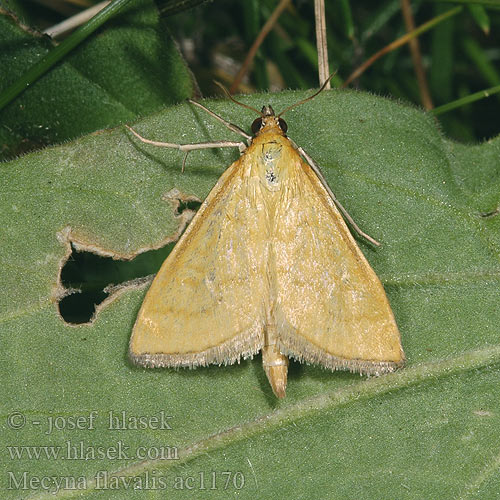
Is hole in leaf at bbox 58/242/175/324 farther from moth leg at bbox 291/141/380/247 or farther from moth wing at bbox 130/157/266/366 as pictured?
moth leg at bbox 291/141/380/247

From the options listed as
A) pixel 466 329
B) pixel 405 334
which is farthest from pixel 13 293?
pixel 466 329

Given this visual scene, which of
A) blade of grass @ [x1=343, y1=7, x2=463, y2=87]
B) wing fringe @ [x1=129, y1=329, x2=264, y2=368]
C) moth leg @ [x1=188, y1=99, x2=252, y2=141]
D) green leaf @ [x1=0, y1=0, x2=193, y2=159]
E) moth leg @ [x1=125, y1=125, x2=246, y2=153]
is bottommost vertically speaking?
wing fringe @ [x1=129, y1=329, x2=264, y2=368]

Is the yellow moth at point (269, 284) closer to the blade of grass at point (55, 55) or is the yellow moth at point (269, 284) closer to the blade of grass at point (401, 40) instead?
the blade of grass at point (55, 55)

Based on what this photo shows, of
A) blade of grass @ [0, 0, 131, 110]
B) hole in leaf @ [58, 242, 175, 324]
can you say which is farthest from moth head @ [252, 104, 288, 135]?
blade of grass @ [0, 0, 131, 110]

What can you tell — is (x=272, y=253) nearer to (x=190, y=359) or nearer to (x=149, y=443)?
(x=190, y=359)

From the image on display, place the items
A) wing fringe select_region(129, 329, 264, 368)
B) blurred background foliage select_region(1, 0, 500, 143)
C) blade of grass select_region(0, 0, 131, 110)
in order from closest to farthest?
wing fringe select_region(129, 329, 264, 368) → blade of grass select_region(0, 0, 131, 110) → blurred background foliage select_region(1, 0, 500, 143)

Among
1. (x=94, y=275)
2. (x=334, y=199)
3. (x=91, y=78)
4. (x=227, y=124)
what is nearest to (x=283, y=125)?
(x=227, y=124)
